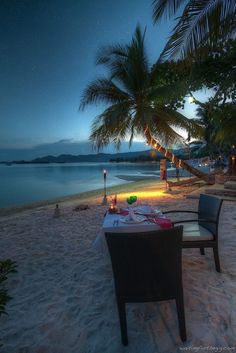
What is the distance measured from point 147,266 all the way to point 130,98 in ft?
32.4

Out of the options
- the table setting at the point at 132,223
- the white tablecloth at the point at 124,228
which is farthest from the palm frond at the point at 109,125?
the white tablecloth at the point at 124,228

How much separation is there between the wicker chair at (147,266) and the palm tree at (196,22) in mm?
3703

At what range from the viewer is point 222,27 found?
13.3ft

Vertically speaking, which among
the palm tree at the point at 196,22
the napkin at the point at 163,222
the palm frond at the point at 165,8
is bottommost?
the napkin at the point at 163,222

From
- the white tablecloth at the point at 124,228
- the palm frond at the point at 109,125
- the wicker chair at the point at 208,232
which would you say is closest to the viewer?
the white tablecloth at the point at 124,228

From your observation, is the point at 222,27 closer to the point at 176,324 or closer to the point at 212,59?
the point at 212,59

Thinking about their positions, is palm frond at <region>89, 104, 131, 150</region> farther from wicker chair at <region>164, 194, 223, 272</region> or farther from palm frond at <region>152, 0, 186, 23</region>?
wicker chair at <region>164, 194, 223, 272</region>

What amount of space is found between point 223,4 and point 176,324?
4.63m

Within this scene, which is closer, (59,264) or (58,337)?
(58,337)

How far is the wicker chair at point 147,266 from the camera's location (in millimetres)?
1670

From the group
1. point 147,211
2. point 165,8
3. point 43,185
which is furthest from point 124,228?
point 43,185

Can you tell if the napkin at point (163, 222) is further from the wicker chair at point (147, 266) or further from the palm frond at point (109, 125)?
the palm frond at point (109, 125)

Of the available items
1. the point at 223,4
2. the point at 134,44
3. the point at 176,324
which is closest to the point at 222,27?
the point at 223,4

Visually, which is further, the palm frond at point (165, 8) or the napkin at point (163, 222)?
the palm frond at point (165, 8)
